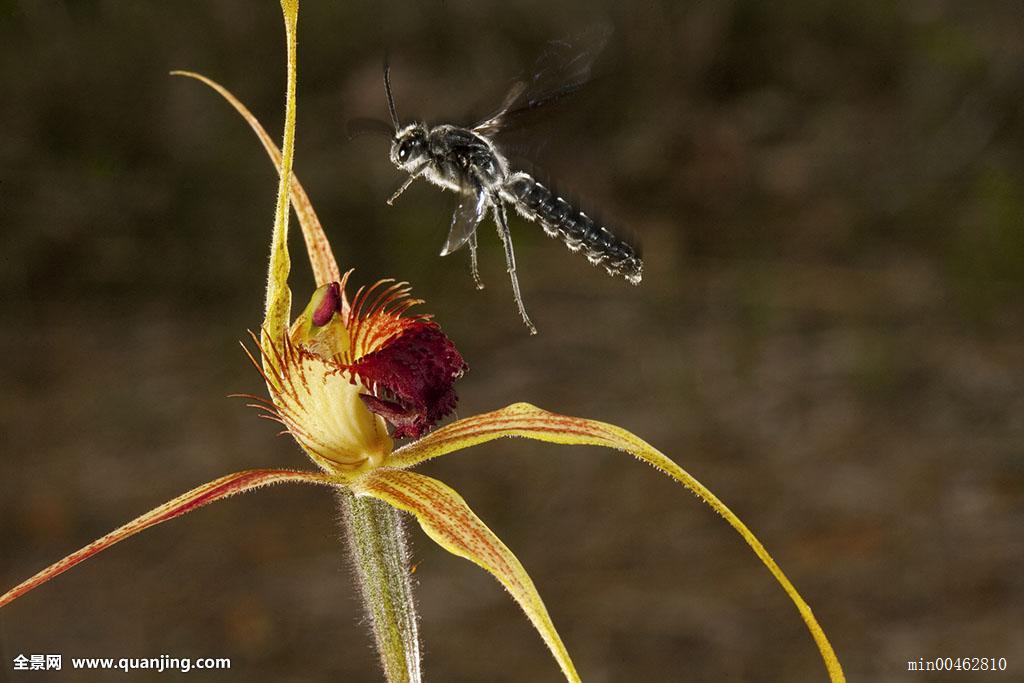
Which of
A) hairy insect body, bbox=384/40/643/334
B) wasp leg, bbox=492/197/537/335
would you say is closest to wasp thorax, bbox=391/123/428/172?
hairy insect body, bbox=384/40/643/334

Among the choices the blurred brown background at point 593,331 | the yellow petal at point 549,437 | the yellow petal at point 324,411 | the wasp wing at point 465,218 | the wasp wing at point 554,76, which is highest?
the blurred brown background at point 593,331

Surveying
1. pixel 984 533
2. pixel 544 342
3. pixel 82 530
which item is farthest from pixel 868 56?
pixel 82 530

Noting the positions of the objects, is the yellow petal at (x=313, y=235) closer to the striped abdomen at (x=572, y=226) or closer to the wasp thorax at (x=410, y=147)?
the wasp thorax at (x=410, y=147)

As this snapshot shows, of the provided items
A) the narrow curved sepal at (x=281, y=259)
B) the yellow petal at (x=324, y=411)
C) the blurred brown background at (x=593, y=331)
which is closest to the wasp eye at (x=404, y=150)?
the narrow curved sepal at (x=281, y=259)

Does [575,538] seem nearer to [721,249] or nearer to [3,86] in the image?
[721,249]

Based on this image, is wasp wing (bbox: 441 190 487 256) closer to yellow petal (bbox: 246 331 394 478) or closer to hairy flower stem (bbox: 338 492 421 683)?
yellow petal (bbox: 246 331 394 478)

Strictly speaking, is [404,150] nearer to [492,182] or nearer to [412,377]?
[492,182]
